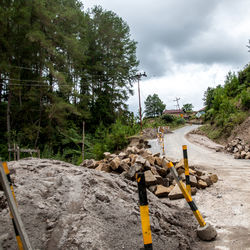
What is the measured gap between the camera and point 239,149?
11.0 metres

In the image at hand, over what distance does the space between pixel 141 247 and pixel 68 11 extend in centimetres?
2276

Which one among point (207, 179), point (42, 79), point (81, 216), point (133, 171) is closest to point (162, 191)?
point (133, 171)

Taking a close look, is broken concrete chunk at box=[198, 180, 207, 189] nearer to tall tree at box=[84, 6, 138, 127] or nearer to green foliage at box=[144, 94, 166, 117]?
tall tree at box=[84, 6, 138, 127]

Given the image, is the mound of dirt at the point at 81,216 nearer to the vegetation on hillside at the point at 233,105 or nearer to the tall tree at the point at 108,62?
the vegetation on hillside at the point at 233,105

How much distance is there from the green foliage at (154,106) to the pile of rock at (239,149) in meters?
53.1

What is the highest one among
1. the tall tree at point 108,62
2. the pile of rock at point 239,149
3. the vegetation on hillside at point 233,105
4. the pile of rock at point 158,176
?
the tall tree at point 108,62

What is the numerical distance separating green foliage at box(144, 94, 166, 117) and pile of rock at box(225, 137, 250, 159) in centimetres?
5307

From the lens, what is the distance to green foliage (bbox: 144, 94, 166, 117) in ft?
213

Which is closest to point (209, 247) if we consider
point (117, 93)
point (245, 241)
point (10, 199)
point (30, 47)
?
point (245, 241)

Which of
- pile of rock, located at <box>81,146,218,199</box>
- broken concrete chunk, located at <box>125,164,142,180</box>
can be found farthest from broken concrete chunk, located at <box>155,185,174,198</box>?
broken concrete chunk, located at <box>125,164,142,180</box>

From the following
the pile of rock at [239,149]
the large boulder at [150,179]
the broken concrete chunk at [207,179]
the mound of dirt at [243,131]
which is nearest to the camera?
the large boulder at [150,179]

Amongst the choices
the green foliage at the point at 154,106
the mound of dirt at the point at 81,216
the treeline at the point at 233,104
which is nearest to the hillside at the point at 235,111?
the treeline at the point at 233,104

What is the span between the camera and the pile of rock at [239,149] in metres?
9.85

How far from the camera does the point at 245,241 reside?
241cm
